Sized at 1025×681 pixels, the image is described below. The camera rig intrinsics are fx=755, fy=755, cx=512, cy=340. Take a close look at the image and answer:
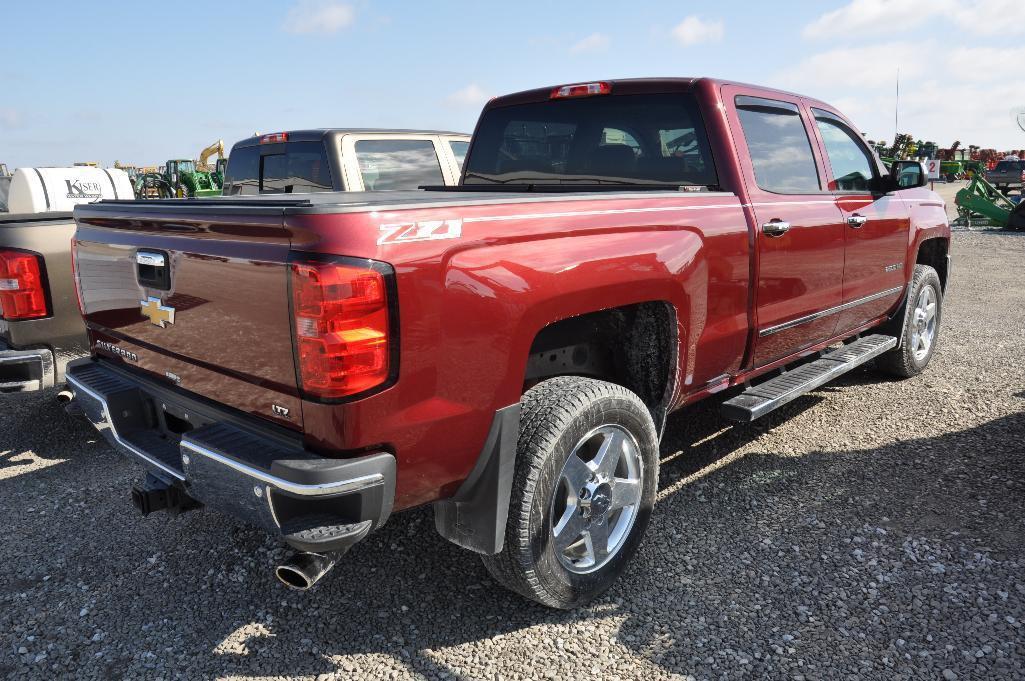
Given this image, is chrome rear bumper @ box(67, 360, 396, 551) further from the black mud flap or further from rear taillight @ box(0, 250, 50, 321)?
rear taillight @ box(0, 250, 50, 321)

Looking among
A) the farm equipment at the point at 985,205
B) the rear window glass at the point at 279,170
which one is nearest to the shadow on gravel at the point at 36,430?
the rear window glass at the point at 279,170

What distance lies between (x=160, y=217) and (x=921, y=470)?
374 centimetres

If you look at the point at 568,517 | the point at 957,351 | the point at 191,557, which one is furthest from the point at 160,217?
the point at 957,351

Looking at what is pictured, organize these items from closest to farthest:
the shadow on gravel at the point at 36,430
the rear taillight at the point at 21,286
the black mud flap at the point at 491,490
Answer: the black mud flap at the point at 491,490, the rear taillight at the point at 21,286, the shadow on gravel at the point at 36,430

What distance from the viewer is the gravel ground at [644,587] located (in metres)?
2.54

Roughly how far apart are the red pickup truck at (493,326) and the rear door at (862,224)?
11cm

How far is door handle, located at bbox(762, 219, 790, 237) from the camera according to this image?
3432mm

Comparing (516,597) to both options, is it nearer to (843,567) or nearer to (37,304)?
(843,567)

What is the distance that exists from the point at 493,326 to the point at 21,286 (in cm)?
306

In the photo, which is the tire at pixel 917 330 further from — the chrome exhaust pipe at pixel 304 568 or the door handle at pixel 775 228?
the chrome exhaust pipe at pixel 304 568

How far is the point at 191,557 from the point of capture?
325 centimetres

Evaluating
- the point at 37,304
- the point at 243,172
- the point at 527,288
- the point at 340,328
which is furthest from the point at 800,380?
the point at 243,172

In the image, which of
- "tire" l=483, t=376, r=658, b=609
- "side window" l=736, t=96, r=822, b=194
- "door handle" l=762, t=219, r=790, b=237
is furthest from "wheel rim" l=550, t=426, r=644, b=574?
"side window" l=736, t=96, r=822, b=194

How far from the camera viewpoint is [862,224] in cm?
427
